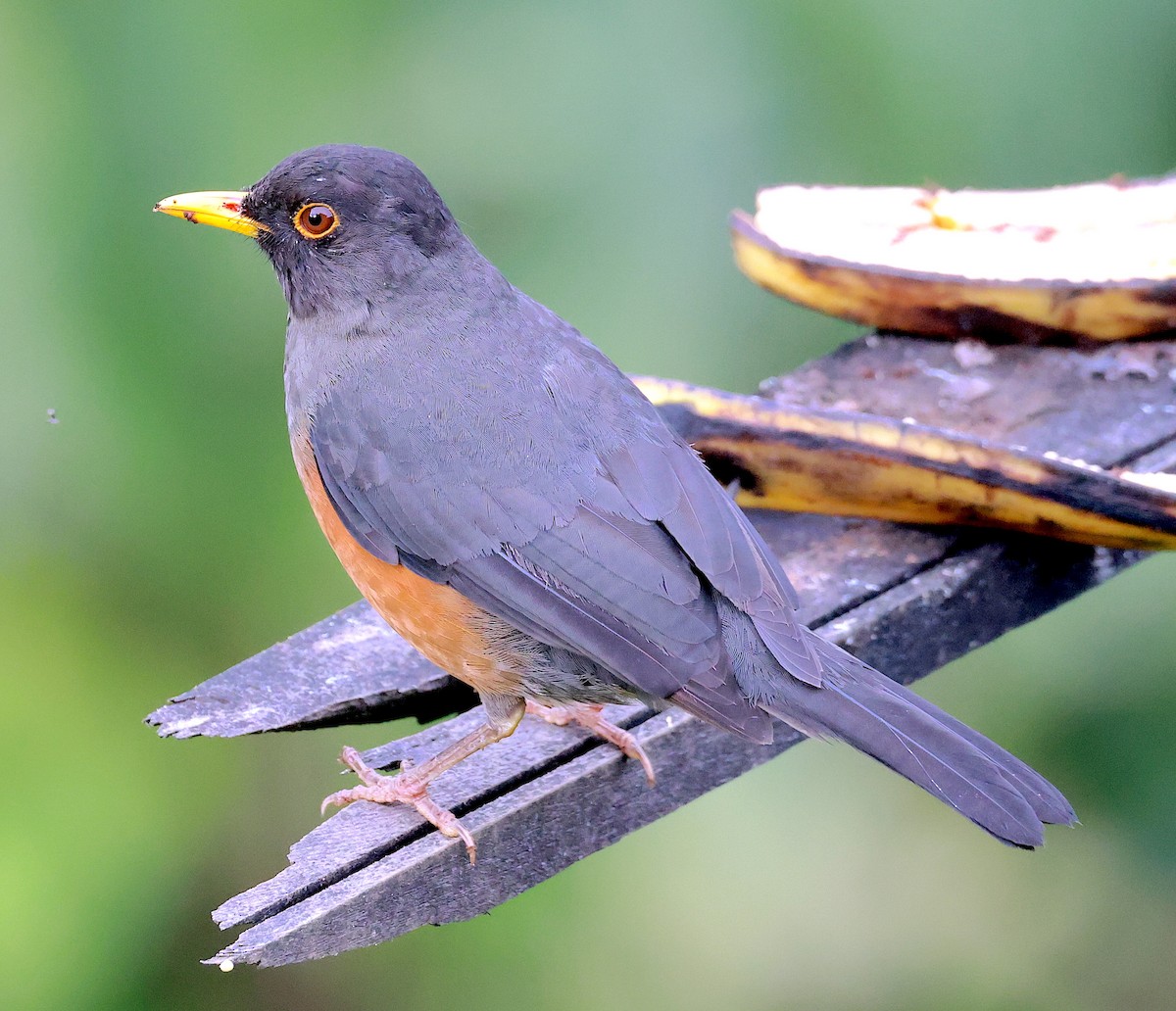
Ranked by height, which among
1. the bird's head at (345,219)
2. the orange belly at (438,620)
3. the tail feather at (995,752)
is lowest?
the tail feather at (995,752)

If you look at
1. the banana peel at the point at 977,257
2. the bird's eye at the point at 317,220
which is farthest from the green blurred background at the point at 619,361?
the bird's eye at the point at 317,220

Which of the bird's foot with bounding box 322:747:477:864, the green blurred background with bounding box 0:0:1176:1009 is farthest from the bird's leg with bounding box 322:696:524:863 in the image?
the green blurred background with bounding box 0:0:1176:1009

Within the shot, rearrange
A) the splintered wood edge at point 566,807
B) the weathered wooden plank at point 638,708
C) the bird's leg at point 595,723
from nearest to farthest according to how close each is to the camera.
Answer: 1. the splintered wood edge at point 566,807
2. the weathered wooden plank at point 638,708
3. the bird's leg at point 595,723

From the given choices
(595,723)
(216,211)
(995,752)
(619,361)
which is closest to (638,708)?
(595,723)

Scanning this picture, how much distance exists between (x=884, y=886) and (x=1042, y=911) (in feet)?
1.57

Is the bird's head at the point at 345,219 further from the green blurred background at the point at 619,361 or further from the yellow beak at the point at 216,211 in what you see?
the green blurred background at the point at 619,361

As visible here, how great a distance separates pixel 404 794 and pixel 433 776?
0.08m

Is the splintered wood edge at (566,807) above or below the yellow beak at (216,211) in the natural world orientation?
below

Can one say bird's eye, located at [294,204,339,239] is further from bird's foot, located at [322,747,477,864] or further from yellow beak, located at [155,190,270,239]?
bird's foot, located at [322,747,477,864]

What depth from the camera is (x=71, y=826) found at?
381 cm

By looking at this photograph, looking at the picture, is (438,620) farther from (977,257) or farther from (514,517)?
(977,257)

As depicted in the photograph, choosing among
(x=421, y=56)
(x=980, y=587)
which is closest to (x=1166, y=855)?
(x=980, y=587)

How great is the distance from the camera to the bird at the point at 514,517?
2641 mm

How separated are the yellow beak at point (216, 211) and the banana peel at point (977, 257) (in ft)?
4.61
